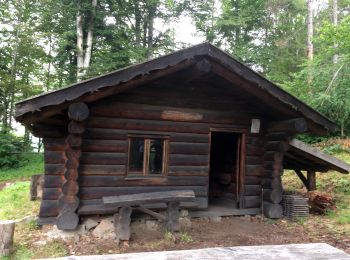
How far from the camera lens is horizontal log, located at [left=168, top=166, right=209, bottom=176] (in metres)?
8.34

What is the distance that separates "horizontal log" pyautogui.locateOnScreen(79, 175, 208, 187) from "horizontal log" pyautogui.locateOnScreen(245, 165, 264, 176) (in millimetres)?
1337

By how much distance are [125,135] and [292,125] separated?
4.26m

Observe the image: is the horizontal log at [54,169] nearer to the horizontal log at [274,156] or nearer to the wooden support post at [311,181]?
the horizontal log at [274,156]

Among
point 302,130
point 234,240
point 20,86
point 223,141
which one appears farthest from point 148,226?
point 20,86

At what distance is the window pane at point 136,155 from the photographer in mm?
8039

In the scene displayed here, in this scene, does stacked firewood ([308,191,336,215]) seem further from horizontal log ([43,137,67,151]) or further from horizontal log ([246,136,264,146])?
horizontal log ([43,137,67,151])

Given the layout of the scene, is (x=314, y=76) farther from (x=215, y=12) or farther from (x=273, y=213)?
(x=215, y=12)

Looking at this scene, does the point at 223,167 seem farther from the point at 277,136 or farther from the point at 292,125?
the point at 292,125

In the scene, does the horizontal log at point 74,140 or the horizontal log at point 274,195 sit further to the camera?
the horizontal log at point 274,195

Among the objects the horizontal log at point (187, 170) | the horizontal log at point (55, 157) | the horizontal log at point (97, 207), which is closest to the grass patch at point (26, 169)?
the horizontal log at point (55, 157)

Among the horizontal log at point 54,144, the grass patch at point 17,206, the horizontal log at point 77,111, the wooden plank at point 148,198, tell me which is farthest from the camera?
the grass patch at point 17,206

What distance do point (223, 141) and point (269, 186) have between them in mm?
3648

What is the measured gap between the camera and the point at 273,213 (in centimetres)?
898

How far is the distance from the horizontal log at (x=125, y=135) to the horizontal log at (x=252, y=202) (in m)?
2.08
